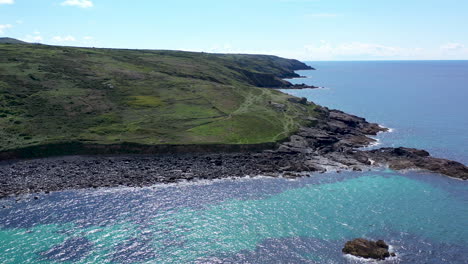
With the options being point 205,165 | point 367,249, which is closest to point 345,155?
point 205,165

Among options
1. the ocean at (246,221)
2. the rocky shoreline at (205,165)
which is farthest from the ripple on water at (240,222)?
the rocky shoreline at (205,165)

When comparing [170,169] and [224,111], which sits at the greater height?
[224,111]

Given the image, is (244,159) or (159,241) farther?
(244,159)

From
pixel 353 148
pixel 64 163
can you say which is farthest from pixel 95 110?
pixel 353 148

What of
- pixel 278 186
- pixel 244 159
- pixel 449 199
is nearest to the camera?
pixel 449 199

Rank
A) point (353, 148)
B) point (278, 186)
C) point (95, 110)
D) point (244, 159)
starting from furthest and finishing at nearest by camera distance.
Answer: point (95, 110)
point (353, 148)
point (244, 159)
point (278, 186)

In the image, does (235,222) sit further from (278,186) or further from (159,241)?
(278,186)
